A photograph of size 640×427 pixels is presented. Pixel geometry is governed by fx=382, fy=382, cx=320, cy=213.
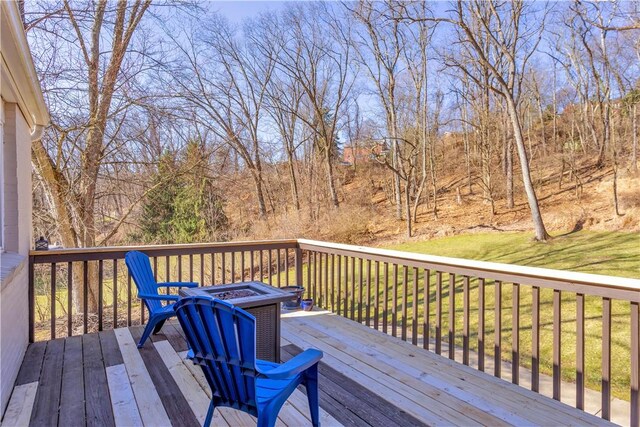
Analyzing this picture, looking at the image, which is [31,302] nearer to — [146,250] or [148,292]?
[146,250]

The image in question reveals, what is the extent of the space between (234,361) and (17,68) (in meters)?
2.53

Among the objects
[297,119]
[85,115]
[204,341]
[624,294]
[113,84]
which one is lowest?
[204,341]

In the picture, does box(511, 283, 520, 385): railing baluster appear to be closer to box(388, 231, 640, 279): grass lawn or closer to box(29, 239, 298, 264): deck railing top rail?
box(29, 239, 298, 264): deck railing top rail

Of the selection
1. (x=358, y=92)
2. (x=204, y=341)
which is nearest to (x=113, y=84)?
(x=204, y=341)

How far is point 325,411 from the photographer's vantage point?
92.0 inches

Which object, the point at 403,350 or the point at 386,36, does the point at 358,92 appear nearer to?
the point at 386,36


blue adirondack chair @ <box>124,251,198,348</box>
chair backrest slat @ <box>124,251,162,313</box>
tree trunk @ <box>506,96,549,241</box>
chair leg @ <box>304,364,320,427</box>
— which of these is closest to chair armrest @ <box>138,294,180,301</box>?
blue adirondack chair @ <box>124,251,198,348</box>

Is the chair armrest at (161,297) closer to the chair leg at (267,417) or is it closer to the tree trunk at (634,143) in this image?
the chair leg at (267,417)

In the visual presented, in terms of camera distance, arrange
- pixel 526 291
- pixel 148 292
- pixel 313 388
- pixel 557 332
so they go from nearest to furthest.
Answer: pixel 313 388
pixel 557 332
pixel 148 292
pixel 526 291

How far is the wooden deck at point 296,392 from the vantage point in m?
2.27

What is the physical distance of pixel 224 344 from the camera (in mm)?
1800

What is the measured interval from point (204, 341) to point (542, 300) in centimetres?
675

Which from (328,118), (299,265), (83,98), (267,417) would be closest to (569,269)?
(299,265)

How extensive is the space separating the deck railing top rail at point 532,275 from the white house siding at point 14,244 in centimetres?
293
